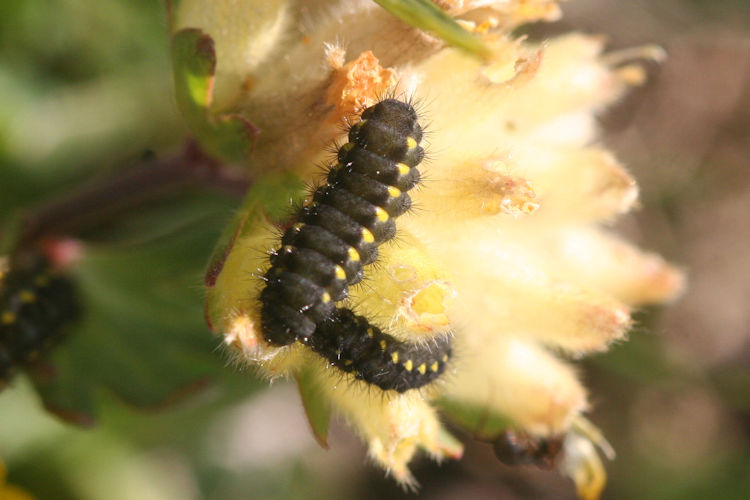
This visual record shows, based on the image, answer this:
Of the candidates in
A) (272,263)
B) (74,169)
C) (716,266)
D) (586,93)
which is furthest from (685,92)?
(272,263)

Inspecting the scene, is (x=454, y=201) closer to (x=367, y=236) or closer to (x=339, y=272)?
(x=367, y=236)

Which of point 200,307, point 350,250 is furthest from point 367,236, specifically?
point 200,307

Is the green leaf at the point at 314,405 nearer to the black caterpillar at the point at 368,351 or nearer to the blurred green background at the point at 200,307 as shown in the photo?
the black caterpillar at the point at 368,351

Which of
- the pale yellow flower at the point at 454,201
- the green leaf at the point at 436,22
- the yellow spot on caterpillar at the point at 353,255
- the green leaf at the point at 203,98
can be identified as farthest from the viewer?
the green leaf at the point at 203,98

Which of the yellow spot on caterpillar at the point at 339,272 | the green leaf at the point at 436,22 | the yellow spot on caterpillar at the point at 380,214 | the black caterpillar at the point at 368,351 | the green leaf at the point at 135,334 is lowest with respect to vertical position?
the green leaf at the point at 135,334

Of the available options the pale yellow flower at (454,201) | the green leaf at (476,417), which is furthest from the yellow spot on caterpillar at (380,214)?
the green leaf at (476,417)

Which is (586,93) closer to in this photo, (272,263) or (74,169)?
(272,263)

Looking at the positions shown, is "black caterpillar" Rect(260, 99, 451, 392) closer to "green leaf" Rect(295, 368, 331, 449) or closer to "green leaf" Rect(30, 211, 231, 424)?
"green leaf" Rect(295, 368, 331, 449)

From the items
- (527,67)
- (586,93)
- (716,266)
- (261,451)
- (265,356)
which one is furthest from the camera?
(716,266)
